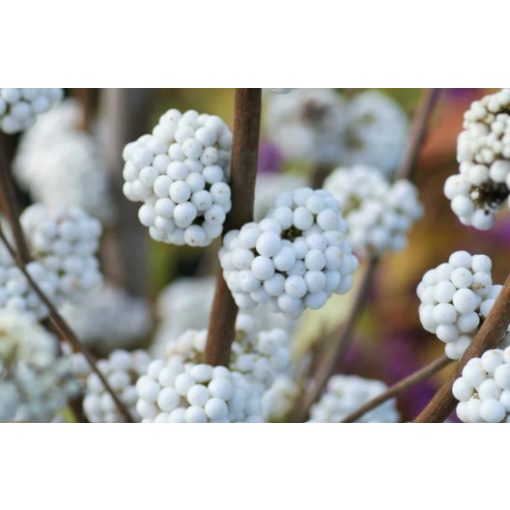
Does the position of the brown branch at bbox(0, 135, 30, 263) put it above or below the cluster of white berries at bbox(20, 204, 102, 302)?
above

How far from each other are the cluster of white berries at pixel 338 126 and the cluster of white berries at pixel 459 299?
341 mm

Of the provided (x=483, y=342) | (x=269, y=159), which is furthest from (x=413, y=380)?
(x=269, y=159)

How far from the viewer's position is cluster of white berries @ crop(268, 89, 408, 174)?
2.29ft

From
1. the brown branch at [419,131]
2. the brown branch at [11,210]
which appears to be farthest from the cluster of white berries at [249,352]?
the brown branch at [419,131]

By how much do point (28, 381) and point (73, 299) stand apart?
155 mm

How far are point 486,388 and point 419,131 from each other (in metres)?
0.30

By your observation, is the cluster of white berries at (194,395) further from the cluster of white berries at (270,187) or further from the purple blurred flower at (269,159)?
the purple blurred flower at (269,159)

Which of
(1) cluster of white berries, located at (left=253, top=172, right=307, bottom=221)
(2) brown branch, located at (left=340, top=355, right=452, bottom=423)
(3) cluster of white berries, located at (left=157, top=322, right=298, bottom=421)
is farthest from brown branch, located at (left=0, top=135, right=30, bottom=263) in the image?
(1) cluster of white berries, located at (left=253, top=172, right=307, bottom=221)

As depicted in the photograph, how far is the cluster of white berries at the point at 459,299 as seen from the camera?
14.4 inches

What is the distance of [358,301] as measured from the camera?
612 mm

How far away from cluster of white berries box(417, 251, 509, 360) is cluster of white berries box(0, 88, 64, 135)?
9.3 inches

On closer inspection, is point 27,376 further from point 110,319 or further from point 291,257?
point 110,319

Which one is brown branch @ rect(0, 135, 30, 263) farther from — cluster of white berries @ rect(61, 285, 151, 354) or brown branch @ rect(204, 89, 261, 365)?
cluster of white berries @ rect(61, 285, 151, 354)
